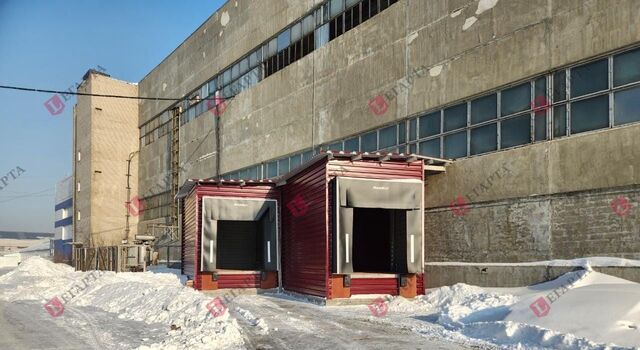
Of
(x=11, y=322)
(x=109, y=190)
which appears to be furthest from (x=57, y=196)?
(x=11, y=322)

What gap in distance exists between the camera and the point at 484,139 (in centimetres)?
1623

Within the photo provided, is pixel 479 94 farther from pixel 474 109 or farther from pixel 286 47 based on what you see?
pixel 286 47

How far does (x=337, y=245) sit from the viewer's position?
15648 mm

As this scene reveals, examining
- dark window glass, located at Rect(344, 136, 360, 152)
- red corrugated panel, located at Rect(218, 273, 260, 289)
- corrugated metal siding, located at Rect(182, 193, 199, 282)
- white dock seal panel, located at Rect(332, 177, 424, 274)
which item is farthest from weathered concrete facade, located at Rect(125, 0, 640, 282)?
red corrugated panel, located at Rect(218, 273, 260, 289)

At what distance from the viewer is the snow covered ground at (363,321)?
9.20m

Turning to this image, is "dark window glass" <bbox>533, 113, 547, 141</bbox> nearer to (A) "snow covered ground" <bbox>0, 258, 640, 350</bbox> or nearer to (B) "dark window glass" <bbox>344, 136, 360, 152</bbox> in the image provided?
(A) "snow covered ground" <bbox>0, 258, 640, 350</bbox>

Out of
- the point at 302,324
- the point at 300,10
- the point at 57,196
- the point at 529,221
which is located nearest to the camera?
the point at 302,324

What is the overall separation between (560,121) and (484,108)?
8.76 ft

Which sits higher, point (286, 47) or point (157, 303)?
point (286, 47)

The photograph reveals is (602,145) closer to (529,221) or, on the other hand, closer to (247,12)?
(529,221)

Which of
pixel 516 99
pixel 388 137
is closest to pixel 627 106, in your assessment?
pixel 516 99

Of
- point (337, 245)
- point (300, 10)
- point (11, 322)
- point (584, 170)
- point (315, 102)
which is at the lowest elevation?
point (11, 322)

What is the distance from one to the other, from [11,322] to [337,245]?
8.22 m

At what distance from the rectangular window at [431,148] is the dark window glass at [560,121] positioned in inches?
170
